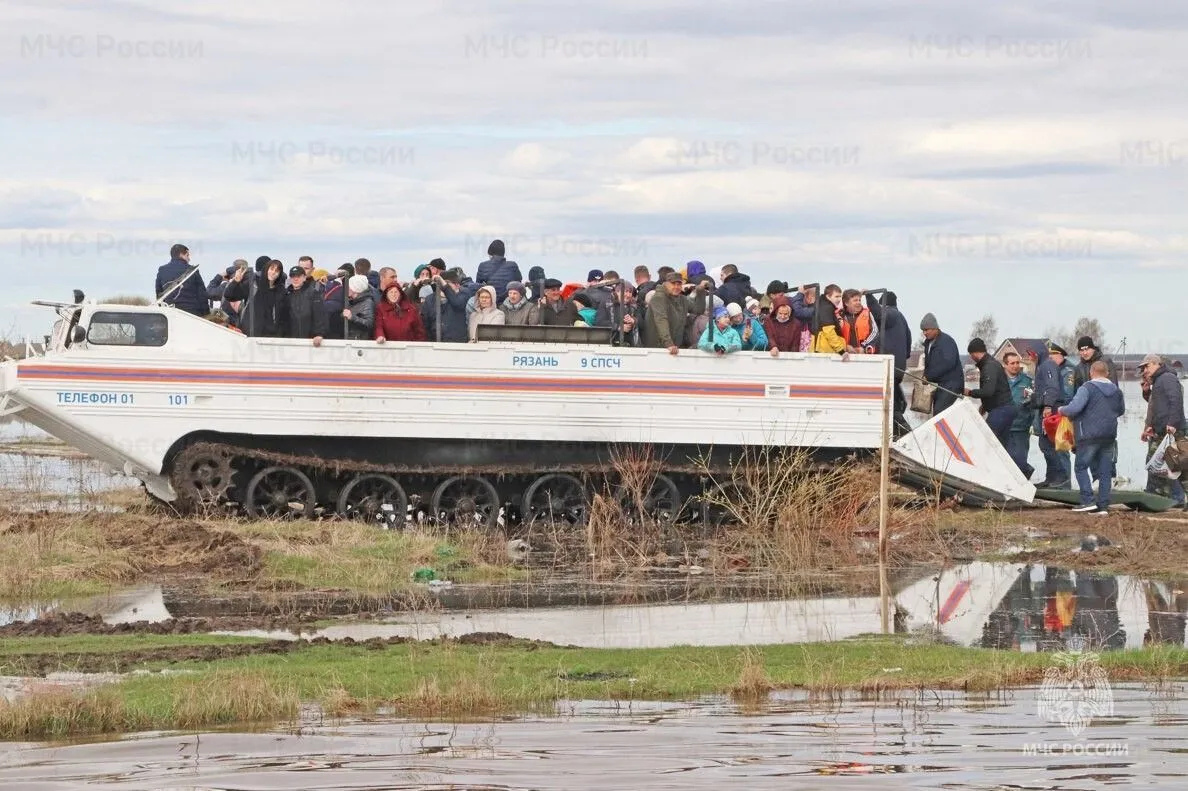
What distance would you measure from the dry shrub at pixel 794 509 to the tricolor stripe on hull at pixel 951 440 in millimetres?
1180

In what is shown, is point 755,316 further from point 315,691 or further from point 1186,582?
point 315,691

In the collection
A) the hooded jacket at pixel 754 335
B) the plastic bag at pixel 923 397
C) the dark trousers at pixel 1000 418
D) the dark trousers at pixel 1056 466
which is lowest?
the dark trousers at pixel 1056 466

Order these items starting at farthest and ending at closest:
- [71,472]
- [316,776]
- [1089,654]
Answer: [71,472] → [1089,654] → [316,776]

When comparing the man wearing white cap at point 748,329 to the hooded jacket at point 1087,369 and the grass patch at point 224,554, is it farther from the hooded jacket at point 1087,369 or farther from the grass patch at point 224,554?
the grass patch at point 224,554

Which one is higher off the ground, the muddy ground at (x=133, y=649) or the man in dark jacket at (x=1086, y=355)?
the man in dark jacket at (x=1086, y=355)

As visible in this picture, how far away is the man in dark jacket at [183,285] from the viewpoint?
2303cm

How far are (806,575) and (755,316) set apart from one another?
19.9 feet

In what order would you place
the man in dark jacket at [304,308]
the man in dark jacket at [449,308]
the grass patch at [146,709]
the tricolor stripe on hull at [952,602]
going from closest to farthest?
the grass patch at [146,709]
the tricolor stripe on hull at [952,602]
the man in dark jacket at [304,308]
the man in dark jacket at [449,308]

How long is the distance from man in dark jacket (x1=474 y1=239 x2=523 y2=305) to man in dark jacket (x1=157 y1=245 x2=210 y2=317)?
3531mm

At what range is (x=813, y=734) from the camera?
1070 cm

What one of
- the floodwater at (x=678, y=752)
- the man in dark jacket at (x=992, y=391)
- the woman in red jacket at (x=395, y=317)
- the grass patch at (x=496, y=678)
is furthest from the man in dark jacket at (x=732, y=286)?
the floodwater at (x=678, y=752)

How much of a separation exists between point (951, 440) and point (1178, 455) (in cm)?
294

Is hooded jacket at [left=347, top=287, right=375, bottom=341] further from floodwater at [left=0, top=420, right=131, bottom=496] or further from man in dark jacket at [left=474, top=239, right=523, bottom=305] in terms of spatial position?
floodwater at [left=0, top=420, right=131, bottom=496]

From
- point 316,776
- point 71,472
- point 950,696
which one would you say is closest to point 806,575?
point 950,696
